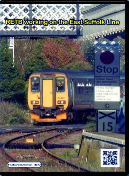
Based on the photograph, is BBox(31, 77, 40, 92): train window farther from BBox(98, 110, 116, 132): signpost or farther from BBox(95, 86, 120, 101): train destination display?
BBox(95, 86, 120, 101): train destination display

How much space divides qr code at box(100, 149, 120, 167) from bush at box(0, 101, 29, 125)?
5.20 metres

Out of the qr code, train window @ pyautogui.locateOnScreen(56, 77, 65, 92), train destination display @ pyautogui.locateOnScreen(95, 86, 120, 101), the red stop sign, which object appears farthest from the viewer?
train window @ pyautogui.locateOnScreen(56, 77, 65, 92)

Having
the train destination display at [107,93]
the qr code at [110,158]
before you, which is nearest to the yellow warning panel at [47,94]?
the train destination display at [107,93]

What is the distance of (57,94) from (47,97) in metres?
0.45

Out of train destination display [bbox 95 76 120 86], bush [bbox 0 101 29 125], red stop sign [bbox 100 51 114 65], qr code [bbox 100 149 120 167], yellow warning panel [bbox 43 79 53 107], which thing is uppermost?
red stop sign [bbox 100 51 114 65]

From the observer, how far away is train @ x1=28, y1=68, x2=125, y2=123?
13367 millimetres

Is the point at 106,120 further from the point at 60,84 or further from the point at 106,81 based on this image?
the point at 60,84

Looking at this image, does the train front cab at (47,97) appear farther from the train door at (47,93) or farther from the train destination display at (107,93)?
the train destination display at (107,93)

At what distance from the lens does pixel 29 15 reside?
27.5 ft

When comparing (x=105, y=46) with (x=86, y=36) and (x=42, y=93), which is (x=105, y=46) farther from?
(x=42, y=93)

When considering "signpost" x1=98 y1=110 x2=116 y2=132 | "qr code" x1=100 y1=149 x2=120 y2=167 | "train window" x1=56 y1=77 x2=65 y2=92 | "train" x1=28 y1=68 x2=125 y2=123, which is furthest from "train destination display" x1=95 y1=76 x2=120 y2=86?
"train window" x1=56 y1=77 x2=65 y2=92

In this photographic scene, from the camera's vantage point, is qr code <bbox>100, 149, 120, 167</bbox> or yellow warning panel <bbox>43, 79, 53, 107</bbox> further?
yellow warning panel <bbox>43, 79, 53, 107</bbox>

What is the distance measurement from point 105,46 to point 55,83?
5.24 meters
